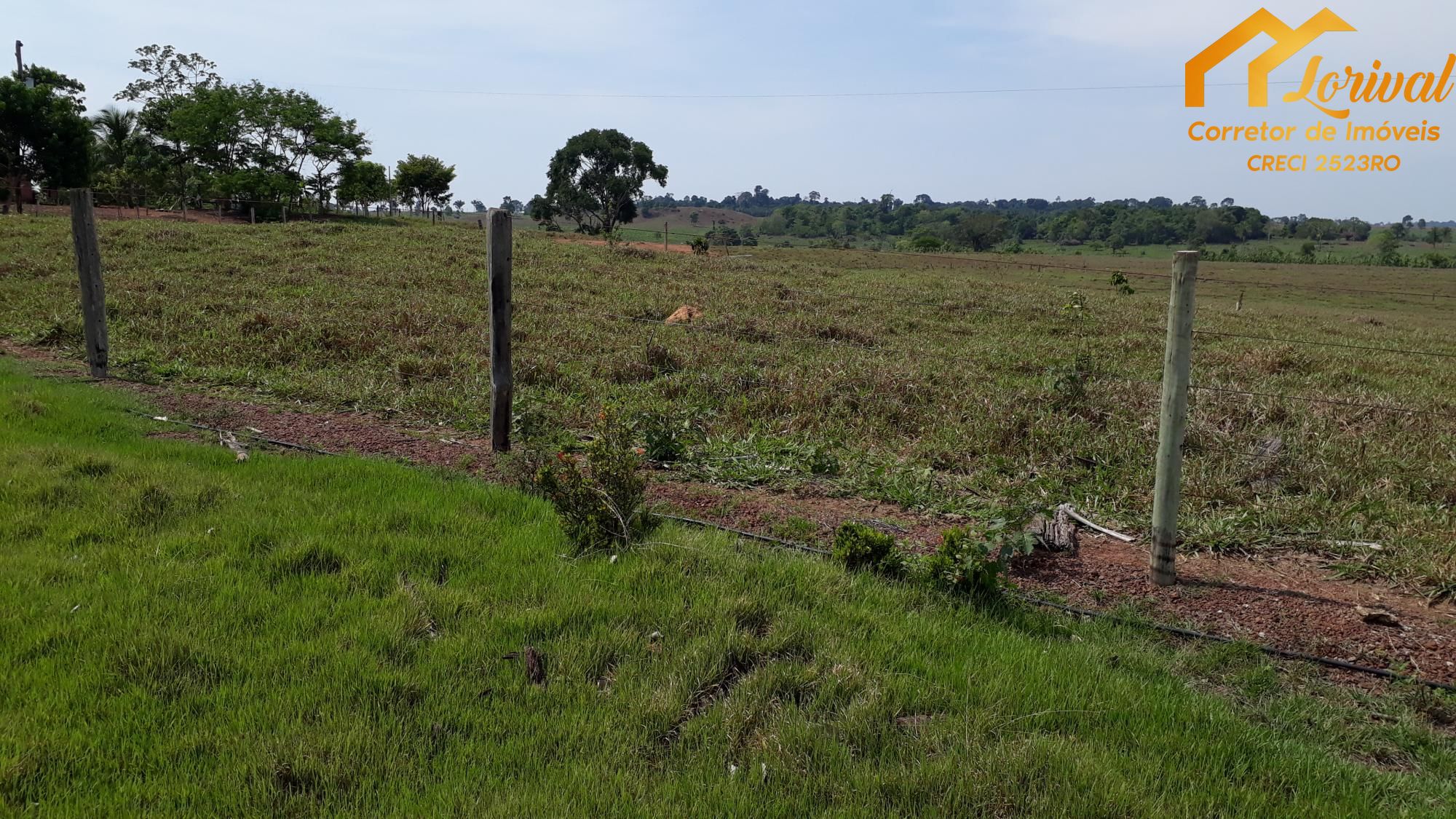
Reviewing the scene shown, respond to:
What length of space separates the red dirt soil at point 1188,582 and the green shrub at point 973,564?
1.75 feet

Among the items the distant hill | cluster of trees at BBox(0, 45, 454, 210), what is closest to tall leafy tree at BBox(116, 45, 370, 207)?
cluster of trees at BBox(0, 45, 454, 210)

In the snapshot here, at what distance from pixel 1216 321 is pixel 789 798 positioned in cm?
2015

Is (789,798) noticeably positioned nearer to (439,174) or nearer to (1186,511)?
(1186,511)

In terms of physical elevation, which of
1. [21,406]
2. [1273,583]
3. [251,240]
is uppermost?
[251,240]

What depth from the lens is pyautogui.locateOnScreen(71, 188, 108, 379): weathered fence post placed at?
926 cm

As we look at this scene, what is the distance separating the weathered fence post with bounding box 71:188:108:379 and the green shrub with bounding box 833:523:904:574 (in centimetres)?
885

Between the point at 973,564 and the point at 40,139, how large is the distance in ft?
160

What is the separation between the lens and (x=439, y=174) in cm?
6169

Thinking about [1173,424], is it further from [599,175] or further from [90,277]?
[599,175]

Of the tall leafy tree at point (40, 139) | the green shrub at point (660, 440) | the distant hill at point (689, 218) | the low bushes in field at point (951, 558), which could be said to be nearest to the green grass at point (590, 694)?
the low bushes in field at point (951, 558)

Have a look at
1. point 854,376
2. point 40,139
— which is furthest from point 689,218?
point 854,376

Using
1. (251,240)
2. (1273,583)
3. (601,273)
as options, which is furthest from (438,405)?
(251,240)

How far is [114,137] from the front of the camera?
52.8m

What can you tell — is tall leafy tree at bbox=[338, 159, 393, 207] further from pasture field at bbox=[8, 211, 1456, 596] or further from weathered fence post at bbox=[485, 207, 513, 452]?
weathered fence post at bbox=[485, 207, 513, 452]
